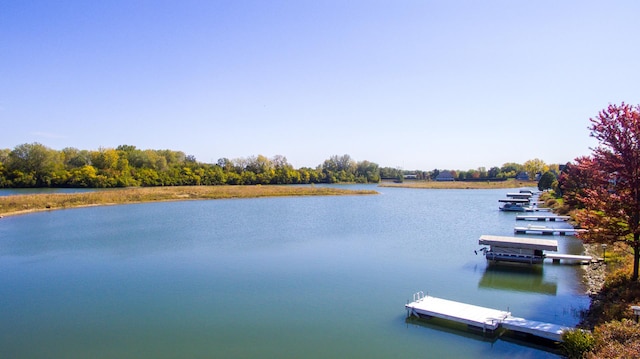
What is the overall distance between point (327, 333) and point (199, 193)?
62059 millimetres

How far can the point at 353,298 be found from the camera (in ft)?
58.9

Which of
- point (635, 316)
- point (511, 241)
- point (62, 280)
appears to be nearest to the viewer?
point (635, 316)

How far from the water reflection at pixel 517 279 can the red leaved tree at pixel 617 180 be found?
3.84 meters

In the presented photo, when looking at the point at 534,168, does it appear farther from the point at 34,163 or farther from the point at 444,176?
the point at 34,163

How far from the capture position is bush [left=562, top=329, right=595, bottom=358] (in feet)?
37.4

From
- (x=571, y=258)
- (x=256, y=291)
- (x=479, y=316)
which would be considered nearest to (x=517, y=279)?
(x=571, y=258)

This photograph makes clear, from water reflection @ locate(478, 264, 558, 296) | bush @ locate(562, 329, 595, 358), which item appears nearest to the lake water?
water reflection @ locate(478, 264, 558, 296)

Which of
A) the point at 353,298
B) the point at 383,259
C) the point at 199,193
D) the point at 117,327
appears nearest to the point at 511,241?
the point at 383,259

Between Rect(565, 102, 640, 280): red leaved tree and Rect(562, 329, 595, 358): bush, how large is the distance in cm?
613

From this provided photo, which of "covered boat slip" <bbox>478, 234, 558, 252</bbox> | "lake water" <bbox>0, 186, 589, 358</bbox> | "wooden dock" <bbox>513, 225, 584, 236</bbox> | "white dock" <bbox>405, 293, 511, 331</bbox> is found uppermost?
"covered boat slip" <bbox>478, 234, 558, 252</bbox>

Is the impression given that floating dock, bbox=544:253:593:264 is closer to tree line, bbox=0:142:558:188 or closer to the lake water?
the lake water

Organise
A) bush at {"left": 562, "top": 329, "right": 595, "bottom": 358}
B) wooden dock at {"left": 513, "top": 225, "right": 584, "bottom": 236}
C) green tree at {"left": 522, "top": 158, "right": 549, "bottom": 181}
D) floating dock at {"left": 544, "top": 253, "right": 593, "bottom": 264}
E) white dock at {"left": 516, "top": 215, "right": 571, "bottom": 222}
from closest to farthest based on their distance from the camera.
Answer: bush at {"left": 562, "top": 329, "right": 595, "bottom": 358} < floating dock at {"left": 544, "top": 253, "right": 593, "bottom": 264} < wooden dock at {"left": 513, "top": 225, "right": 584, "bottom": 236} < white dock at {"left": 516, "top": 215, "right": 571, "bottom": 222} < green tree at {"left": 522, "top": 158, "right": 549, "bottom": 181}

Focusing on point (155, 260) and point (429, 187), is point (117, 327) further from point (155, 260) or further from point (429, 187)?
point (429, 187)

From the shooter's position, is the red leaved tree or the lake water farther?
the red leaved tree
